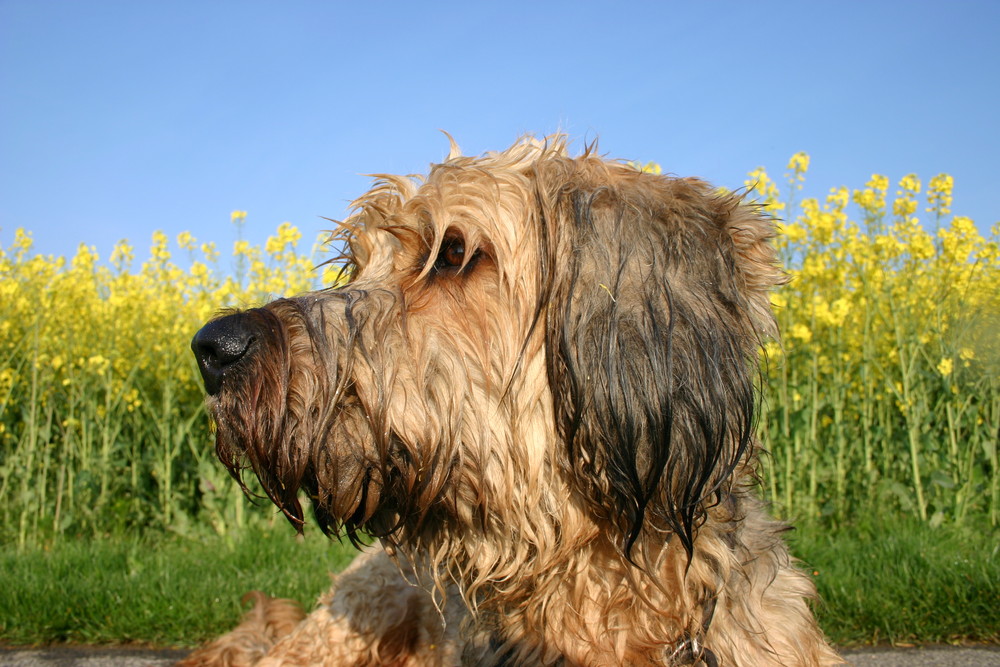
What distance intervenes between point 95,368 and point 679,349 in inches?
233

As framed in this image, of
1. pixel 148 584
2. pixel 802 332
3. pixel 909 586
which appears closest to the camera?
pixel 909 586

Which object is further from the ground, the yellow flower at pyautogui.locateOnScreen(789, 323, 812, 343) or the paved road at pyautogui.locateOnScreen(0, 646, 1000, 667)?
the yellow flower at pyautogui.locateOnScreen(789, 323, 812, 343)

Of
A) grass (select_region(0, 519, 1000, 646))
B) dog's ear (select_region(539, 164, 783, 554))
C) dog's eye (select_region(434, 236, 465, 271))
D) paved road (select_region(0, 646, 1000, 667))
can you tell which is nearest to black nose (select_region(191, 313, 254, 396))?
dog's eye (select_region(434, 236, 465, 271))

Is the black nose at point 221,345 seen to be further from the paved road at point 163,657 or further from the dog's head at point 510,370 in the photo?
the paved road at point 163,657

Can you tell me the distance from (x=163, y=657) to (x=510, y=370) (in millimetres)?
2973

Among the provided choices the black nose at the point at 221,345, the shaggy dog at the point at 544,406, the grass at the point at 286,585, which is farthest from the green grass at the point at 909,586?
the black nose at the point at 221,345

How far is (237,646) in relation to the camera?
3359mm

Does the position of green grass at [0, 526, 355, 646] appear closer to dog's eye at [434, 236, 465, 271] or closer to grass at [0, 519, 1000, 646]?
grass at [0, 519, 1000, 646]

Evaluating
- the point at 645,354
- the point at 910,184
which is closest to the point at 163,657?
the point at 645,354

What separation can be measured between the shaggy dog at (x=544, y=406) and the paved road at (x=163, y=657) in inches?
62.3

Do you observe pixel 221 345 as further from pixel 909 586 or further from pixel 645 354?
pixel 909 586

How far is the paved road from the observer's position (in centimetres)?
371

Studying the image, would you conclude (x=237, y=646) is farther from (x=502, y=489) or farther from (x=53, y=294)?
(x=53, y=294)

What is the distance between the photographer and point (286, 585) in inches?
191
